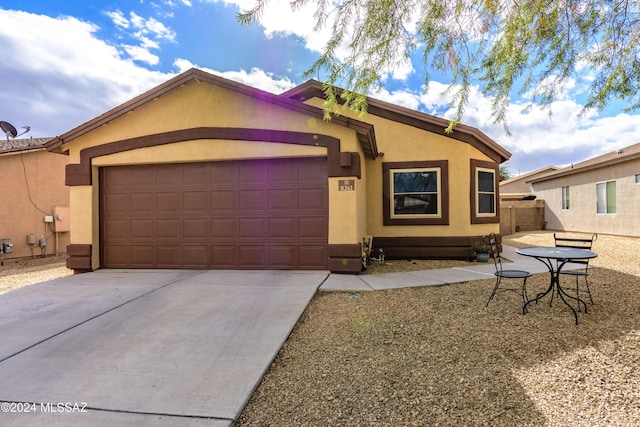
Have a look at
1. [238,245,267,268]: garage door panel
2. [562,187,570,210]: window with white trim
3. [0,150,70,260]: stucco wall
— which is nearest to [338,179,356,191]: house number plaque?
[238,245,267,268]: garage door panel

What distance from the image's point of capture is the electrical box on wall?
1148 cm

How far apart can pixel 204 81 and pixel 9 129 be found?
329 inches

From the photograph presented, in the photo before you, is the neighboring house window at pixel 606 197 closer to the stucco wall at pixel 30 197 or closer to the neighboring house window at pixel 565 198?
the neighboring house window at pixel 565 198

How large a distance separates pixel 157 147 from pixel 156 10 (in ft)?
9.47

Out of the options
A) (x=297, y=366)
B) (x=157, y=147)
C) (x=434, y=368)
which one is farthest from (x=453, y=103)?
(x=157, y=147)

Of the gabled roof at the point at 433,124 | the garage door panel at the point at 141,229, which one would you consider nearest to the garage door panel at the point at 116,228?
the garage door panel at the point at 141,229

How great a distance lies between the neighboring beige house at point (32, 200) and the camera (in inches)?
403

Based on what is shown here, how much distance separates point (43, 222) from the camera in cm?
1118

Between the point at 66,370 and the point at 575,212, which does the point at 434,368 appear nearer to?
the point at 66,370

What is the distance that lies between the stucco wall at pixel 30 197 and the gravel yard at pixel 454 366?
11.1 metres

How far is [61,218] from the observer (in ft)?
38.1

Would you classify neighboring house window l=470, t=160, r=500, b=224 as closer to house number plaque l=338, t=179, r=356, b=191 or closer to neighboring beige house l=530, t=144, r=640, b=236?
house number plaque l=338, t=179, r=356, b=191

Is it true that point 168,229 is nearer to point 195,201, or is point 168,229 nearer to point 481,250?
point 195,201

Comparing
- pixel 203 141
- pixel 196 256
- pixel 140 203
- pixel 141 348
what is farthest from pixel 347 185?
pixel 140 203
